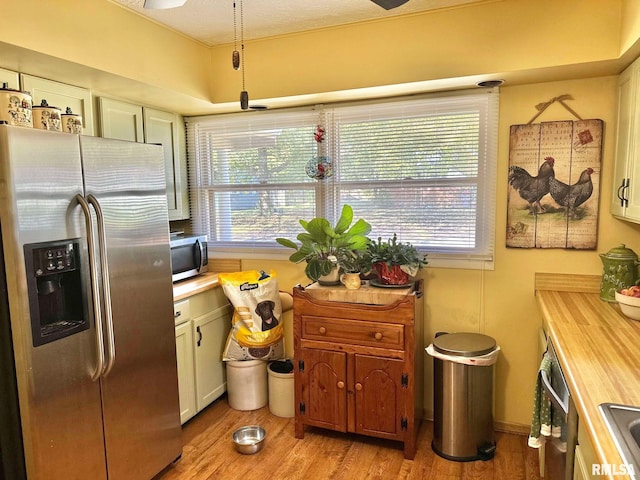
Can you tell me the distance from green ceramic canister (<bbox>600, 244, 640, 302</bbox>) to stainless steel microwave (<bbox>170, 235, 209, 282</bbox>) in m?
2.48

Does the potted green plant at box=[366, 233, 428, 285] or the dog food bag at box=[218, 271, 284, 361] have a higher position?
the potted green plant at box=[366, 233, 428, 285]

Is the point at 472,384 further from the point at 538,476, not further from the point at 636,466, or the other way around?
the point at 636,466

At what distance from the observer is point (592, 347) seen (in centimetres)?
164

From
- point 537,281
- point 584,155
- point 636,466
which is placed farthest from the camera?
point 537,281

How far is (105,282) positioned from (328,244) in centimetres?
125

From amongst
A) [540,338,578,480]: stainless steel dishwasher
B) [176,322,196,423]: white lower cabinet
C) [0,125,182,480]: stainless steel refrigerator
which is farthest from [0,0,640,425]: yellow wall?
[176,322,196,423]: white lower cabinet

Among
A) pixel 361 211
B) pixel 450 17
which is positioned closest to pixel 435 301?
pixel 361 211

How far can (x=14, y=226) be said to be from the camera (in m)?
1.54

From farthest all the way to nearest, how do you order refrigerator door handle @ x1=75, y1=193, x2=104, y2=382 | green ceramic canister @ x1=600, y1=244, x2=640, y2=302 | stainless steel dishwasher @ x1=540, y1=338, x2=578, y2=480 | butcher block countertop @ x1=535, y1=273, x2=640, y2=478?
green ceramic canister @ x1=600, y1=244, x2=640, y2=302, refrigerator door handle @ x1=75, y1=193, x2=104, y2=382, stainless steel dishwasher @ x1=540, y1=338, x2=578, y2=480, butcher block countertop @ x1=535, y1=273, x2=640, y2=478

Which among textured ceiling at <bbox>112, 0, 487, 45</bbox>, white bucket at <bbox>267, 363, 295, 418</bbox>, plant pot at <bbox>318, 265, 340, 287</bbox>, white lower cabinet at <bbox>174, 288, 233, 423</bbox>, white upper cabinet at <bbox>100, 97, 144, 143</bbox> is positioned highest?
textured ceiling at <bbox>112, 0, 487, 45</bbox>

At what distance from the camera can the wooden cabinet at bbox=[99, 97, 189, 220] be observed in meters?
2.59

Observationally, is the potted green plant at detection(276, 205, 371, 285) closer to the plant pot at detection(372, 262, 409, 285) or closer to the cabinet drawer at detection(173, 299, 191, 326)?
the plant pot at detection(372, 262, 409, 285)

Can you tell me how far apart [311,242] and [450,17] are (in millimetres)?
1460

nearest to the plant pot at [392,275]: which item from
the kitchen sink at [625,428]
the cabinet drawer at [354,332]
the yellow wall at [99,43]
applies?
the cabinet drawer at [354,332]
